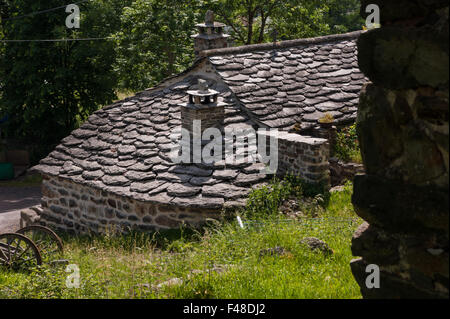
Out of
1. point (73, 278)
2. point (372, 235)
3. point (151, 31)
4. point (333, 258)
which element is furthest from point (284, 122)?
point (151, 31)

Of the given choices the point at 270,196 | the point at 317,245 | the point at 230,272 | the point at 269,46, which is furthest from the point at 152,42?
the point at 230,272

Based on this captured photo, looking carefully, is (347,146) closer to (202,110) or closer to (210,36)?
(202,110)

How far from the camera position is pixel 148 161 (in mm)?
10625

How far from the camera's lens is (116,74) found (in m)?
20.5

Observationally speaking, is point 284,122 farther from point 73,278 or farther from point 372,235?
point 372,235

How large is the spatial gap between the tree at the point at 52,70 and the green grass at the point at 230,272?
547 inches

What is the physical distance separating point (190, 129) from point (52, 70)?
38.6 ft

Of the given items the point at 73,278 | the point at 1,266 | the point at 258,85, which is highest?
the point at 258,85

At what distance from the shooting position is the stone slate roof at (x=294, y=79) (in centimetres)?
1141

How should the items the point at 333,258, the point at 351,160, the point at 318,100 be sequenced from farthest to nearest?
the point at 318,100 → the point at 351,160 → the point at 333,258

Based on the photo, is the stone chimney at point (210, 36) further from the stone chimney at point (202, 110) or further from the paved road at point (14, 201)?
the paved road at point (14, 201)

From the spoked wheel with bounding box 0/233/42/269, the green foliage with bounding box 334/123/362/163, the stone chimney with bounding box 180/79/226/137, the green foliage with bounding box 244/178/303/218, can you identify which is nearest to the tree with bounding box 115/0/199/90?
the stone chimney with bounding box 180/79/226/137

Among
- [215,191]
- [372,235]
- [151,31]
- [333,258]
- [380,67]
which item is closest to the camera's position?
[380,67]

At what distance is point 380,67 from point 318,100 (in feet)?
30.7
